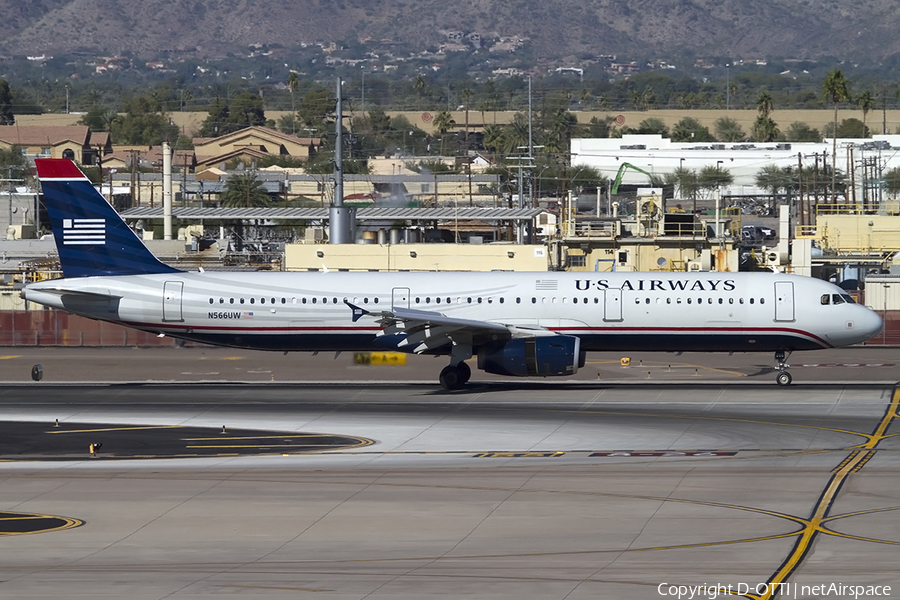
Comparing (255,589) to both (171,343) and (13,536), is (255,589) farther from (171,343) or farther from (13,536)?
(171,343)

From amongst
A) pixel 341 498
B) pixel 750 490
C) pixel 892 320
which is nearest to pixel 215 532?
pixel 341 498

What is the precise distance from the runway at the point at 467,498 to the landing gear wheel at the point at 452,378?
6.75ft

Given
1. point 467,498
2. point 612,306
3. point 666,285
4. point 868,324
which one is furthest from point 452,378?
point 467,498

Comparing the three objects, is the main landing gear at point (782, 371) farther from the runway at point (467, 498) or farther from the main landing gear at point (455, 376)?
the main landing gear at point (455, 376)

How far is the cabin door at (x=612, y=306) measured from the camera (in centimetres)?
4359

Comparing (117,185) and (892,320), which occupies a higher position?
(117,185)

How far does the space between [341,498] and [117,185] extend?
12972cm

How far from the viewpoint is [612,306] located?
43.6 metres

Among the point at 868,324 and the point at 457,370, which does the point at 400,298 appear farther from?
the point at 868,324

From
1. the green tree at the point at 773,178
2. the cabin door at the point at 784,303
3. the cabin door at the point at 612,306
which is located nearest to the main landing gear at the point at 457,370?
the cabin door at the point at 612,306

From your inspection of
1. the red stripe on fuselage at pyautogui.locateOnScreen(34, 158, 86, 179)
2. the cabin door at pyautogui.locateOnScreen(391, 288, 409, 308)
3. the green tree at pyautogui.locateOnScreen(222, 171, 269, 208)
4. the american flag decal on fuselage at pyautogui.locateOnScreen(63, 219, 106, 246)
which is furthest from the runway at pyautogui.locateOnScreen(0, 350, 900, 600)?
the green tree at pyautogui.locateOnScreen(222, 171, 269, 208)

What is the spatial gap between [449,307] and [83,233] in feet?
44.5

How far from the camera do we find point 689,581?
775 inches

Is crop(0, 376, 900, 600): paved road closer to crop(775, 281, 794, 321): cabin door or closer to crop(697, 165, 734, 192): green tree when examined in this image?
crop(775, 281, 794, 321): cabin door
